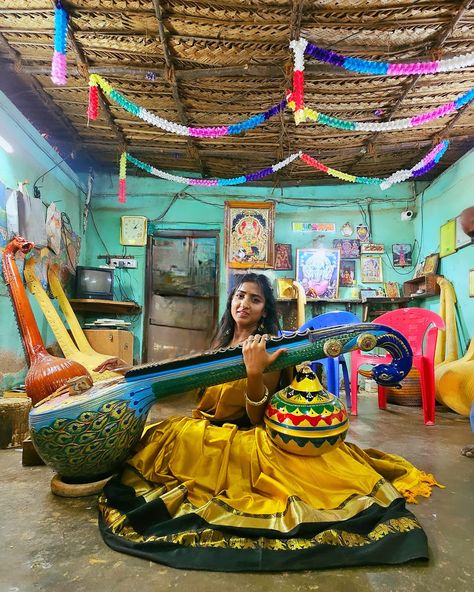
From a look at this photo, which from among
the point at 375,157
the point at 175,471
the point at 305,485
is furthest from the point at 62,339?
the point at 375,157

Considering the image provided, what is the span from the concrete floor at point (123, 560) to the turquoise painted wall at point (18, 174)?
200 cm

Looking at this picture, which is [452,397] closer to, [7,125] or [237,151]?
[237,151]

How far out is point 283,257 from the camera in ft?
21.0

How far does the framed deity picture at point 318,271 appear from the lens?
6.24 meters

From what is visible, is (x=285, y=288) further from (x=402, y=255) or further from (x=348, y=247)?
(x=402, y=255)

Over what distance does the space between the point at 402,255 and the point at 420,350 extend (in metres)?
3.00

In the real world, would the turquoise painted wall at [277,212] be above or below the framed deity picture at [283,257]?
above

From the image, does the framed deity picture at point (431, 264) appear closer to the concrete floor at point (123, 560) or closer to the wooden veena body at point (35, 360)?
the concrete floor at point (123, 560)

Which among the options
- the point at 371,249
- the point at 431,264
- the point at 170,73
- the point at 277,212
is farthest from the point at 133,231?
the point at 431,264

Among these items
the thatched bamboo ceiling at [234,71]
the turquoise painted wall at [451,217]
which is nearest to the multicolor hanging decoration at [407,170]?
the thatched bamboo ceiling at [234,71]

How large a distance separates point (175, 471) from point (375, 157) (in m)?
5.47

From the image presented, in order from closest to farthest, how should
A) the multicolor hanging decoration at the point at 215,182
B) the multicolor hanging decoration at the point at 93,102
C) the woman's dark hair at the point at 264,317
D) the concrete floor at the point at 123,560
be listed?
the concrete floor at the point at 123,560
the woman's dark hair at the point at 264,317
the multicolor hanging decoration at the point at 93,102
the multicolor hanging decoration at the point at 215,182

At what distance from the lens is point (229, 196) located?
6.52 metres

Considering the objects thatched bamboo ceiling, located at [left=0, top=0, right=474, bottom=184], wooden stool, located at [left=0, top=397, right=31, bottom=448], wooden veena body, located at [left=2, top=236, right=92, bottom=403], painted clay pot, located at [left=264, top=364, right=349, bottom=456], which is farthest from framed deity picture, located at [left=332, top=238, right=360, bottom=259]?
wooden stool, located at [left=0, top=397, right=31, bottom=448]
